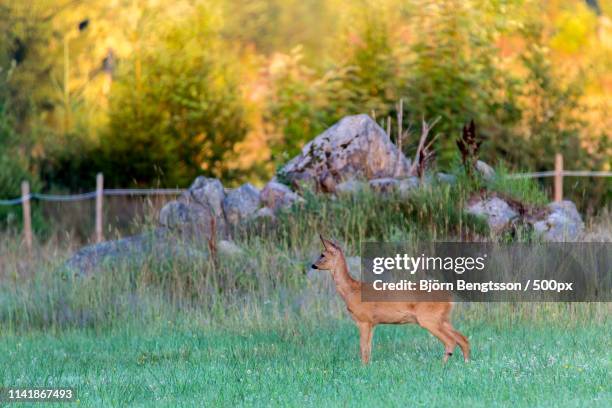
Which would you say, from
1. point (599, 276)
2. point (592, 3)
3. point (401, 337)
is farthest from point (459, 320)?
point (592, 3)

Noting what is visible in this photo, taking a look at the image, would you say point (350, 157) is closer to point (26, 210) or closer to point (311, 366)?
point (26, 210)

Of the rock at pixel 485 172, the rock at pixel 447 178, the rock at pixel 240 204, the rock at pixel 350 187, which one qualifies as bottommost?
the rock at pixel 240 204

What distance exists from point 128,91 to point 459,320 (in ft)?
44.8

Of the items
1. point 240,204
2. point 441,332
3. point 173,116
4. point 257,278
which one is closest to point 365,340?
point 441,332

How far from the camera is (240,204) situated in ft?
56.2

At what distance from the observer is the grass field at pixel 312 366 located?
8906mm

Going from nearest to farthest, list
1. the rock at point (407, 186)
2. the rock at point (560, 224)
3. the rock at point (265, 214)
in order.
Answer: the rock at point (560, 224) < the rock at point (407, 186) < the rock at point (265, 214)

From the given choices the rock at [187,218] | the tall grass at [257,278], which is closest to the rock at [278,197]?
the tall grass at [257,278]

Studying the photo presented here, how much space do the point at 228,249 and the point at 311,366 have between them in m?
5.04

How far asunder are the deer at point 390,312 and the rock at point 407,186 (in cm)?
605

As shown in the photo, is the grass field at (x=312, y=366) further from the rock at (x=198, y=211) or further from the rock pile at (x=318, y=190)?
the rock at (x=198, y=211)

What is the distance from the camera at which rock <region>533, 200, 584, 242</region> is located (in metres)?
14.9

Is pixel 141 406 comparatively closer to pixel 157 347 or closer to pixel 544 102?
pixel 157 347

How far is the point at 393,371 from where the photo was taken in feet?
32.2
